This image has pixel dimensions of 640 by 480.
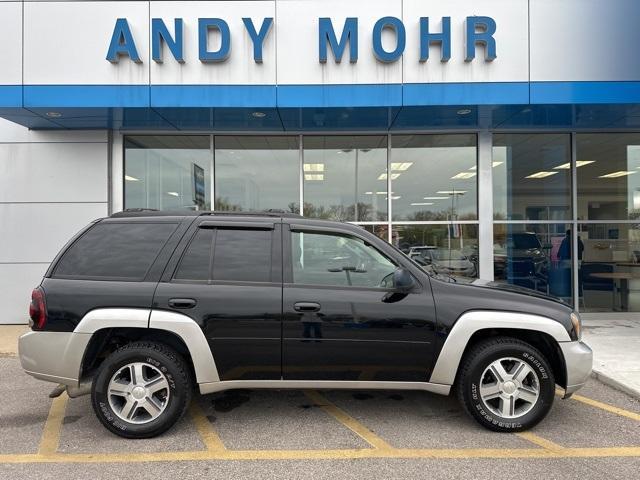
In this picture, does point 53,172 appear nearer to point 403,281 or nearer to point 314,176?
point 314,176

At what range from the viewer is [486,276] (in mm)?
9352

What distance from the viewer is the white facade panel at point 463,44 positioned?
25.2ft

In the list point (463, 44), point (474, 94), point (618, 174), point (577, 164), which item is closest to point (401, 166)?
point (474, 94)

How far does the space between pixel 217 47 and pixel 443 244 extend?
5782 millimetres

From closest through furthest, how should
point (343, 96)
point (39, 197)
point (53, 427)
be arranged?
1. point (53, 427)
2. point (343, 96)
3. point (39, 197)

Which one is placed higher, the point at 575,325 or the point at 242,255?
the point at 242,255

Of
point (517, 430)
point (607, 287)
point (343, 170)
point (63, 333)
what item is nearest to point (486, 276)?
point (607, 287)

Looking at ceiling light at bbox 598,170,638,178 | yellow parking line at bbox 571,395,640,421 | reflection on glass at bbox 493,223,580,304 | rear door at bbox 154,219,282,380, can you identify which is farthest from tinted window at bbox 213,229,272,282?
ceiling light at bbox 598,170,638,178

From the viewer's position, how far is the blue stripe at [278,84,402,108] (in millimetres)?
7617


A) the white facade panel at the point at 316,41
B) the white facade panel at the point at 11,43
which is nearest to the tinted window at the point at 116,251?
the white facade panel at the point at 316,41

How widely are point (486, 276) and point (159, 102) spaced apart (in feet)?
23.2

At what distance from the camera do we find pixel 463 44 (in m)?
7.76

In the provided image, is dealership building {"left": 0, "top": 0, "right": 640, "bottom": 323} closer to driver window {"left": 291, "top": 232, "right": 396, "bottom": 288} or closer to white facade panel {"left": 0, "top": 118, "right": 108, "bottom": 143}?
white facade panel {"left": 0, "top": 118, "right": 108, "bottom": 143}

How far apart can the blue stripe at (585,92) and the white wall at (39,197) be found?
26.8ft
